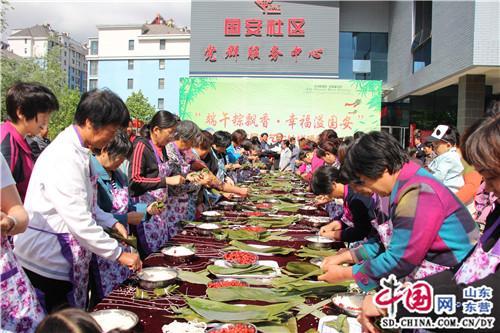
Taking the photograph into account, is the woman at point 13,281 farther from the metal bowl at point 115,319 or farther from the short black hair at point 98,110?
the short black hair at point 98,110

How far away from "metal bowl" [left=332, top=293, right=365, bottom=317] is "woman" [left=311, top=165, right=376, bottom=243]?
104 centimetres

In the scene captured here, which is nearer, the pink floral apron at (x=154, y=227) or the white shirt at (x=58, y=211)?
the white shirt at (x=58, y=211)

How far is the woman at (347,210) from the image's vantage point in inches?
108

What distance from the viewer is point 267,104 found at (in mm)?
13672

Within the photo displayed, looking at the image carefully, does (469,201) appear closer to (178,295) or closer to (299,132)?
(178,295)

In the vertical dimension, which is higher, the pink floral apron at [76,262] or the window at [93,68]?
the window at [93,68]

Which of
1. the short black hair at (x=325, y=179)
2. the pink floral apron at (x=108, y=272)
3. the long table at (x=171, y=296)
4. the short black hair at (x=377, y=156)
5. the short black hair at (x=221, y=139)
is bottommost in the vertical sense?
the pink floral apron at (x=108, y=272)

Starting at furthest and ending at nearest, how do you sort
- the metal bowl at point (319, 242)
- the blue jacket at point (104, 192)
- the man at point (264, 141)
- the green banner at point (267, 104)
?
the green banner at point (267, 104) < the man at point (264, 141) < the metal bowl at point (319, 242) < the blue jacket at point (104, 192)

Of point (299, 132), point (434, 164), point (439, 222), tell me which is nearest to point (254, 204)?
point (434, 164)

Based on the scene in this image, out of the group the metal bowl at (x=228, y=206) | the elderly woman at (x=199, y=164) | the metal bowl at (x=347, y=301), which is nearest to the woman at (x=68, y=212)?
the metal bowl at (x=347, y=301)

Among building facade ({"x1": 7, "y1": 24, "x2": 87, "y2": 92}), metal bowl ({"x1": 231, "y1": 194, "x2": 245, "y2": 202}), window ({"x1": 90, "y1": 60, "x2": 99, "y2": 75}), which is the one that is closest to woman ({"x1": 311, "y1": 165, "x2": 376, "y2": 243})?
metal bowl ({"x1": 231, "y1": 194, "x2": 245, "y2": 202})

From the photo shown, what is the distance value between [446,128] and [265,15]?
48.9 ft

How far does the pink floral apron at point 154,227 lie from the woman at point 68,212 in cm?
110

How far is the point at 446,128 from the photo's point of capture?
4.64m
